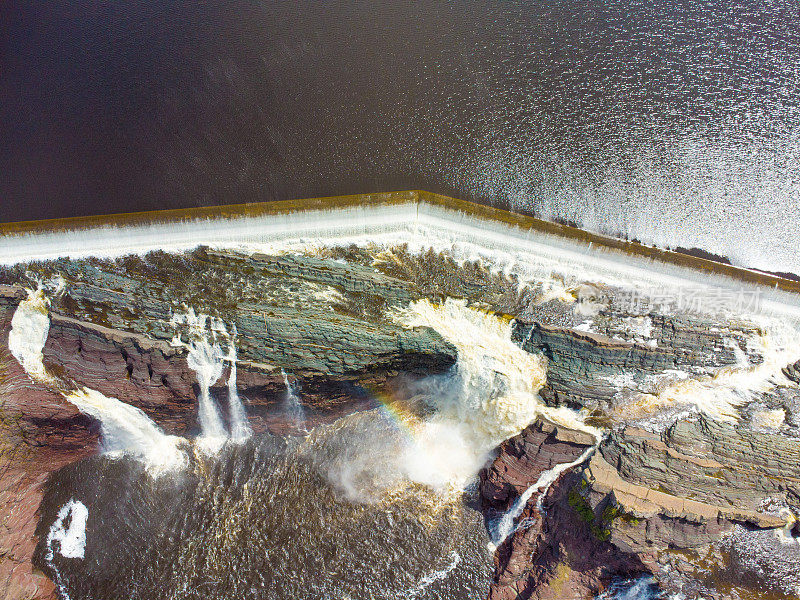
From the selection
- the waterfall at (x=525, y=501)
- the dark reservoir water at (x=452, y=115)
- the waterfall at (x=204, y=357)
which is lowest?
the waterfall at (x=525, y=501)

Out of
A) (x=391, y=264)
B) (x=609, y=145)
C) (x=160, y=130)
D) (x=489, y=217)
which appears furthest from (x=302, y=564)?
(x=609, y=145)

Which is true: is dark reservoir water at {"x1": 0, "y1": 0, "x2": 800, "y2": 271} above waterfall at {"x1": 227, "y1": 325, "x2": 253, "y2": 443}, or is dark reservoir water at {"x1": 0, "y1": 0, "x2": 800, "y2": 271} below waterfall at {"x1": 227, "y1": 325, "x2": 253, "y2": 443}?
above

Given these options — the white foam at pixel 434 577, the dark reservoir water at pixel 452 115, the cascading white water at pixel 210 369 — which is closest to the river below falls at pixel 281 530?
the white foam at pixel 434 577

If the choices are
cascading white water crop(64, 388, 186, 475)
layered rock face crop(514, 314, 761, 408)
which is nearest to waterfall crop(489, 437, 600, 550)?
layered rock face crop(514, 314, 761, 408)

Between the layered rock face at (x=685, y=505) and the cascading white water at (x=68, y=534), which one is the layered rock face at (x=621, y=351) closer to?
the layered rock face at (x=685, y=505)

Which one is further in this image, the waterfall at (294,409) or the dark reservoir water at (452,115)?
the waterfall at (294,409)

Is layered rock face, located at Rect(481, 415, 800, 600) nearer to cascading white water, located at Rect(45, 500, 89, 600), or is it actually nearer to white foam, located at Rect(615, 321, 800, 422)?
white foam, located at Rect(615, 321, 800, 422)

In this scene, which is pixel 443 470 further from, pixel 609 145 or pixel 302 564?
pixel 609 145
